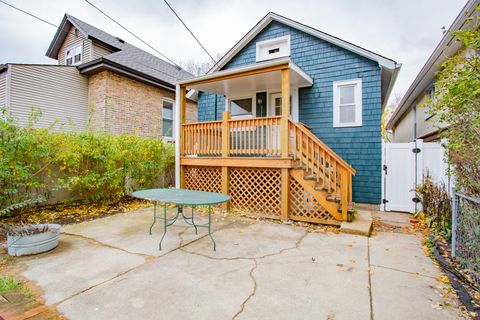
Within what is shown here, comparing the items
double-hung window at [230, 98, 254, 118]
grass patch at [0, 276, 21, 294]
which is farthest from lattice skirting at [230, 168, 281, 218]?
grass patch at [0, 276, 21, 294]

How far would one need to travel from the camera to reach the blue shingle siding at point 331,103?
677 cm

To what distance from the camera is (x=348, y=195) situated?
17.3 ft

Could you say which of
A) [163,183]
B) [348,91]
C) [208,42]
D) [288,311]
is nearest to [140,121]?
[163,183]

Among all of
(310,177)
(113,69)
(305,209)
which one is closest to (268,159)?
(310,177)

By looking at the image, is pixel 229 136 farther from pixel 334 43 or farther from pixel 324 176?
pixel 334 43

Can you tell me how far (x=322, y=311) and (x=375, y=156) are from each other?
562cm

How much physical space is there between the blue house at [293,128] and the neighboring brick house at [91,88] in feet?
12.4

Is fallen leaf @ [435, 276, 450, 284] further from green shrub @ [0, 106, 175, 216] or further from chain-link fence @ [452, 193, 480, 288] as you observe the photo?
green shrub @ [0, 106, 175, 216]

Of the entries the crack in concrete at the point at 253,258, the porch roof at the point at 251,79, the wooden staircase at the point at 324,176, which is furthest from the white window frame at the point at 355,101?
the crack in concrete at the point at 253,258

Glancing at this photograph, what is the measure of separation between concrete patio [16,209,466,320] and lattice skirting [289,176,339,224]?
0.76 m

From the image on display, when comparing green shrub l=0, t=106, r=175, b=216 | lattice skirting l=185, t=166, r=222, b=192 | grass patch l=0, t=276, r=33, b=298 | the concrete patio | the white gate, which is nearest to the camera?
the concrete patio

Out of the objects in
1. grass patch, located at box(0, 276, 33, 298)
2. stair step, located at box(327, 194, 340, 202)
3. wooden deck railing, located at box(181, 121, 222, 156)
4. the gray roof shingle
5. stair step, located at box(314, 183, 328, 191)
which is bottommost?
grass patch, located at box(0, 276, 33, 298)

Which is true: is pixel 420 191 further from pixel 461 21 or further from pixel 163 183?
pixel 163 183

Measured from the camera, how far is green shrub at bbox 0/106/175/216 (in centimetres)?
467
